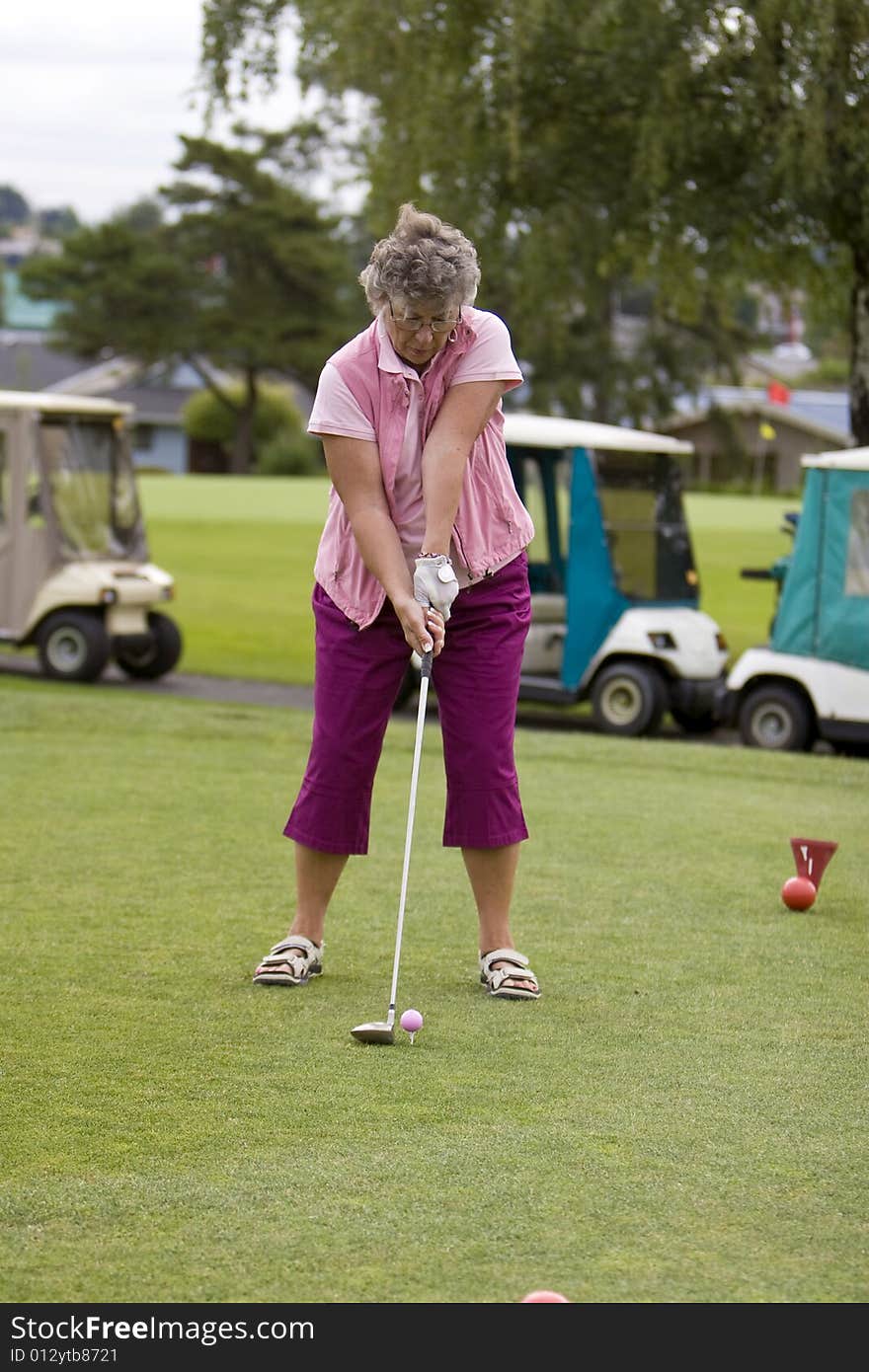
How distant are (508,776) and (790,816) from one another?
3.51 metres

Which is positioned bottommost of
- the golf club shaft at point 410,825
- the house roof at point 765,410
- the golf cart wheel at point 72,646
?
the golf cart wheel at point 72,646

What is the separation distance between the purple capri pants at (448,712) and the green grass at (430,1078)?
0.42m

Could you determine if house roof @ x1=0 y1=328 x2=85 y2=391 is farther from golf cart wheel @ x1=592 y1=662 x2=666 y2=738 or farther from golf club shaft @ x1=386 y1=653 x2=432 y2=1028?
golf club shaft @ x1=386 y1=653 x2=432 y2=1028

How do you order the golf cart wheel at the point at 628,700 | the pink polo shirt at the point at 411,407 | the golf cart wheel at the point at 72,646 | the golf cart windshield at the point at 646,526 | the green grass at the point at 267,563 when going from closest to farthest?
the pink polo shirt at the point at 411,407
the golf cart wheel at the point at 628,700
the golf cart windshield at the point at 646,526
the golf cart wheel at the point at 72,646
the green grass at the point at 267,563

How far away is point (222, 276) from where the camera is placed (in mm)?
73562

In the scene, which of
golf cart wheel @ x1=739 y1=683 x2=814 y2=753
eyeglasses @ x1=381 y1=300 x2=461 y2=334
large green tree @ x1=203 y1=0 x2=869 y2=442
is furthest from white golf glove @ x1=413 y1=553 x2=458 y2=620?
large green tree @ x1=203 y1=0 x2=869 y2=442

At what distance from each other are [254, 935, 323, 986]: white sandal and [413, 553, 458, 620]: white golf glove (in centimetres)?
100

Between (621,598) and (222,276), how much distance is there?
62.2 m

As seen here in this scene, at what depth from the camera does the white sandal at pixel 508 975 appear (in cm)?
512

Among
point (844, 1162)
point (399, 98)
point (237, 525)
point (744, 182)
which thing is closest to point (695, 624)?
point (744, 182)

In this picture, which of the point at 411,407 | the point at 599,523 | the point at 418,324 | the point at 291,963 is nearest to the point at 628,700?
the point at 599,523

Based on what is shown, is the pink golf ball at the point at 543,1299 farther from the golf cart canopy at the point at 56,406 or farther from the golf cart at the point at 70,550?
the golf cart canopy at the point at 56,406

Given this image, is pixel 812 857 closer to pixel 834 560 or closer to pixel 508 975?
pixel 508 975

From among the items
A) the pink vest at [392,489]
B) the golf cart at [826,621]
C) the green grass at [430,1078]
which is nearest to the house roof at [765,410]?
the golf cart at [826,621]
